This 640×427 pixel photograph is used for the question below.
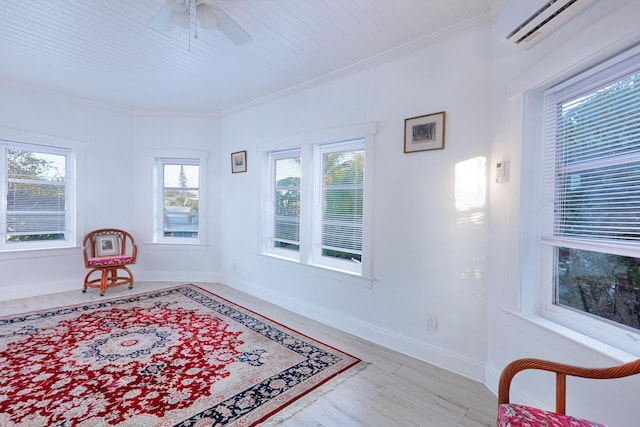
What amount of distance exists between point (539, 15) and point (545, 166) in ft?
2.64

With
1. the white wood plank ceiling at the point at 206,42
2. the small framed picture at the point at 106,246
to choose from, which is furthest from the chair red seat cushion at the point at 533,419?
the small framed picture at the point at 106,246

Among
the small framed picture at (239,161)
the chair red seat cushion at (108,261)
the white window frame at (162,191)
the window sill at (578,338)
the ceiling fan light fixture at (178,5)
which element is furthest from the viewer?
the white window frame at (162,191)

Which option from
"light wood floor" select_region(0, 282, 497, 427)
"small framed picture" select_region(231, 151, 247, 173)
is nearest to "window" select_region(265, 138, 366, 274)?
"small framed picture" select_region(231, 151, 247, 173)

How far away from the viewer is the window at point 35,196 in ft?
12.5

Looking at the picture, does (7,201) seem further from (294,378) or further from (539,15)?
(539,15)

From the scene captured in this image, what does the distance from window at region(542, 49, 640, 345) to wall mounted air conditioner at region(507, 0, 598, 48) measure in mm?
296

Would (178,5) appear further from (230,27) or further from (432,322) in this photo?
(432,322)

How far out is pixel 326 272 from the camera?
322cm

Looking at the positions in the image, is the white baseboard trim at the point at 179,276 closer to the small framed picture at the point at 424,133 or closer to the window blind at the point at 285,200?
the window blind at the point at 285,200

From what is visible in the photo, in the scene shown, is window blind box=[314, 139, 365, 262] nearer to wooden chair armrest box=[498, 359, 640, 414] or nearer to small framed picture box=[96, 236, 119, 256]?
wooden chair armrest box=[498, 359, 640, 414]

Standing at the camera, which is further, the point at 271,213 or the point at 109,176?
the point at 109,176

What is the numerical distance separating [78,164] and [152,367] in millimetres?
3401

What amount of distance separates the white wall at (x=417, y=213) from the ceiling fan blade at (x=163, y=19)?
161 centimetres

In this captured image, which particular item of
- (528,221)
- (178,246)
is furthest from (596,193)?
(178,246)
